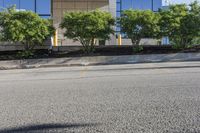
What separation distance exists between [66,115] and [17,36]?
24099mm

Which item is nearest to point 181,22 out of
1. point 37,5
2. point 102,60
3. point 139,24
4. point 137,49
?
point 139,24

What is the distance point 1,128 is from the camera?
842cm

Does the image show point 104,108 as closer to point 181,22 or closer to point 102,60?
point 102,60

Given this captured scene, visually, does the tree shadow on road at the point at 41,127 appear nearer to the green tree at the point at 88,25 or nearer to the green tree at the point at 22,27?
the green tree at the point at 22,27

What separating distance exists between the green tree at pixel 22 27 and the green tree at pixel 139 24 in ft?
17.3

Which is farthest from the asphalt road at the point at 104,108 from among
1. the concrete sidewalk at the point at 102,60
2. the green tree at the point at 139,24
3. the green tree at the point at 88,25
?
the green tree at the point at 139,24

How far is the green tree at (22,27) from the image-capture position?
32938 mm

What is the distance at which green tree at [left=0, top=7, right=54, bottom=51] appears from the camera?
32.9 m

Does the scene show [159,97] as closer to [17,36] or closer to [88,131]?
[88,131]

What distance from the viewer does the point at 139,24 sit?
3422 centimetres

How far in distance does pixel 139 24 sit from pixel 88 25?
11.8 ft

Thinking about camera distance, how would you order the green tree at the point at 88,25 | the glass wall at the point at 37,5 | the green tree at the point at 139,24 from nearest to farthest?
the green tree at the point at 88,25
the green tree at the point at 139,24
the glass wall at the point at 37,5

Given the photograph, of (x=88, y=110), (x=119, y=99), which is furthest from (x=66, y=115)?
(x=119, y=99)

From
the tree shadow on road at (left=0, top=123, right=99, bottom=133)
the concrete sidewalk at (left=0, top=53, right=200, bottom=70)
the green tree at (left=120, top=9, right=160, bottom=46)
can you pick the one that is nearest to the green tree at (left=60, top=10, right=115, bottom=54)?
the green tree at (left=120, top=9, right=160, bottom=46)
